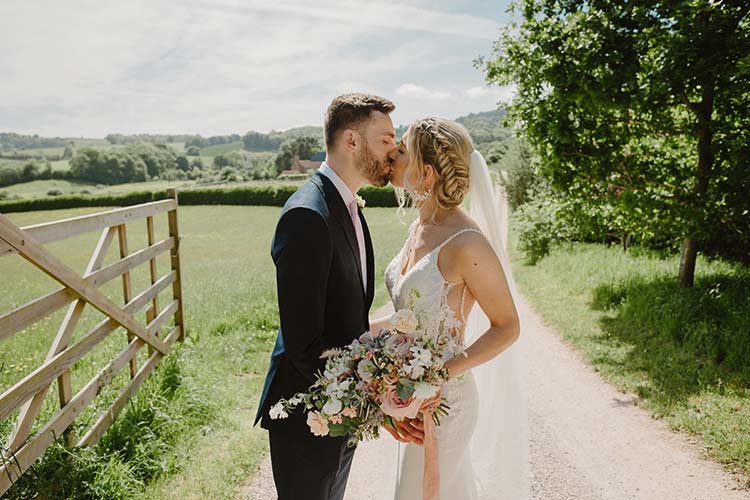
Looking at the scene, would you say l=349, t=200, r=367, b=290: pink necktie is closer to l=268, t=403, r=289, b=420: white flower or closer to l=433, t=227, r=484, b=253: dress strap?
l=433, t=227, r=484, b=253: dress strap

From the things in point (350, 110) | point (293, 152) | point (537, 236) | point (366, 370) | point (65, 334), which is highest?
point (293, 152)

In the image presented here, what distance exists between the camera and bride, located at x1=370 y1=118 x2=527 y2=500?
2566 millimetres

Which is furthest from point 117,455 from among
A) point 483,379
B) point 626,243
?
point 626,243

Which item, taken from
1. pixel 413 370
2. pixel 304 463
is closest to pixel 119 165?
pixel 304 463

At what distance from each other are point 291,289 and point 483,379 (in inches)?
82.6

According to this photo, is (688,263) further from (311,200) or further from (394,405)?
(311,200)

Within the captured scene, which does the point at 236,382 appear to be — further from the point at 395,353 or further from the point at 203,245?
the point at 203,245

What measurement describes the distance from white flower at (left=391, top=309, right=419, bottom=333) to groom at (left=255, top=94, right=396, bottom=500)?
13.9 inches

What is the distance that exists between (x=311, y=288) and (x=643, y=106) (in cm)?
718

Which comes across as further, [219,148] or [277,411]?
[219,148]

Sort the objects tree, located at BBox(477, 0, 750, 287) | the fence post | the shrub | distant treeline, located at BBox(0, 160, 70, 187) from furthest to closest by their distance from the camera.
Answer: distant treeline, located at BBox(0, 160, 70, 187) → the shrub → the fence post → tree, located at BBox(477, 0, 750, 287)

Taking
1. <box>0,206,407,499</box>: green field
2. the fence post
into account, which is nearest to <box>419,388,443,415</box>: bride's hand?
<box>0,206,407,499</box>: green field

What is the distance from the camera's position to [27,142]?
68.9 metres

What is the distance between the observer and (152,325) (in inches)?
234
